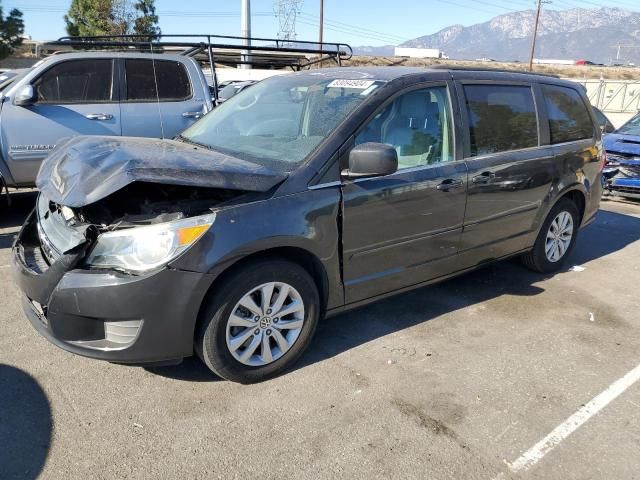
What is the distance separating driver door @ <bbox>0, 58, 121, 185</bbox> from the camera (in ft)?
19.7

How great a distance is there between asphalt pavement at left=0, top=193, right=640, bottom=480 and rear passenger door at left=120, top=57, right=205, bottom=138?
288cm

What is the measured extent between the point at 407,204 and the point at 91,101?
4.46m

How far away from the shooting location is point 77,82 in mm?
6293

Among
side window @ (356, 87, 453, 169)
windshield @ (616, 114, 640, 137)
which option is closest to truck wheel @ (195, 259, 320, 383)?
side window @ (356, 87, 453, 169)

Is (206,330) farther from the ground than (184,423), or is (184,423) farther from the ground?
(206,330)

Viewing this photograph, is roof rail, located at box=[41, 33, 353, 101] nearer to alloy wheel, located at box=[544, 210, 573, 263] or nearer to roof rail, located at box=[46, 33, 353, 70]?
roof rail, located at box=[46, 33, 353, 70]

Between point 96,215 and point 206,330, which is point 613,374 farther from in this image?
point 96,215

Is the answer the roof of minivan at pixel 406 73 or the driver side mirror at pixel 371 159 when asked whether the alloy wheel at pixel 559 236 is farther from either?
the driver side mirror at pixel 371 159

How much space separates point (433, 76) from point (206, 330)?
2386 mm

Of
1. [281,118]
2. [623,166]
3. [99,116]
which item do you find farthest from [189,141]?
[623,166]

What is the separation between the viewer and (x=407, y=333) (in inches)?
154

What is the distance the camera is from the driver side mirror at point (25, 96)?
5.81 m

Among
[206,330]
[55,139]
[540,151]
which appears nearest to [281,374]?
[206,330]

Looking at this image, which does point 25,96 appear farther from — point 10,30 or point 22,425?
point 10,30
